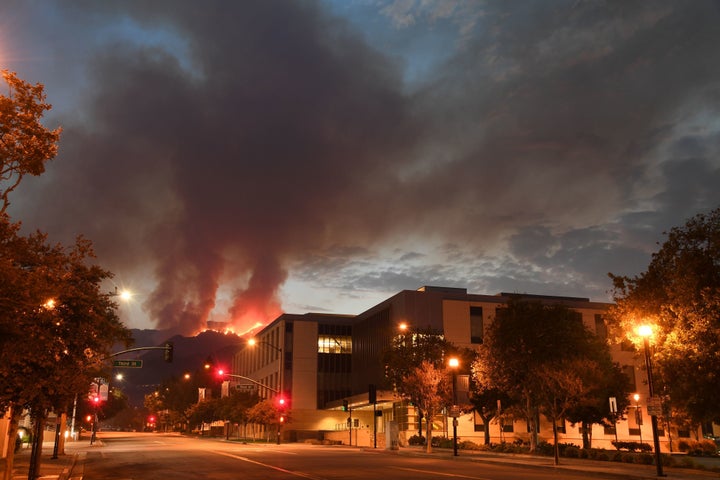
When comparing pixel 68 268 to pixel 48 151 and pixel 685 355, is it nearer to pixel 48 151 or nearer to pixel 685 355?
pixel 48 151

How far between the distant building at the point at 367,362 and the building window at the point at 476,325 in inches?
5.1

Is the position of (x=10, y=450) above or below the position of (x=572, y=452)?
above

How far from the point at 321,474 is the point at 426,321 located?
5417 cm

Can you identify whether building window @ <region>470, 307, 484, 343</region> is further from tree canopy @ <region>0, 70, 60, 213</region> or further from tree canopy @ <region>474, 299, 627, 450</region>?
tree canopy @ <region>0, 70, 60, 213</region>

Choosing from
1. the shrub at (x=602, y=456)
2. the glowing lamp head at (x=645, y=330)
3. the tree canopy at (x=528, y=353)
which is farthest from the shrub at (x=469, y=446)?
the glowing lamp head at (x=645, y=330)

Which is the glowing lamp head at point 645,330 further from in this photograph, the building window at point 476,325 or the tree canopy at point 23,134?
the building window at point 476,325

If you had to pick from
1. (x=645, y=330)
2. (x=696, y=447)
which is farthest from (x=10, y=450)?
(x=696, y=447)

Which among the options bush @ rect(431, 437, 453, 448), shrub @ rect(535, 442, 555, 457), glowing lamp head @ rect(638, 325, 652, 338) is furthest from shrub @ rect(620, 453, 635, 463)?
bush @ rect(431, 437, 453, 448)

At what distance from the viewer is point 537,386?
1714 inches

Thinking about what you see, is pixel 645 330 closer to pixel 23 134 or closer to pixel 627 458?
pixel 627 458

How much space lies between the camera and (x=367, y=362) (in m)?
93.8

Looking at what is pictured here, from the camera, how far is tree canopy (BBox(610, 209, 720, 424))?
24422 mm

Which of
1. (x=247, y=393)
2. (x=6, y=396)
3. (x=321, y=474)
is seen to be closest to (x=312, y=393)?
(x=247, y=393)

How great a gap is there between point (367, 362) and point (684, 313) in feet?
234
